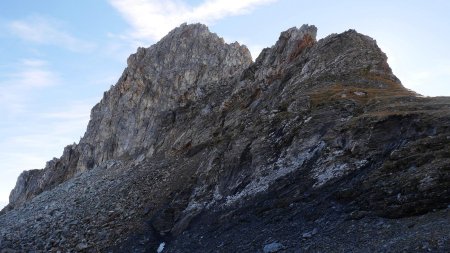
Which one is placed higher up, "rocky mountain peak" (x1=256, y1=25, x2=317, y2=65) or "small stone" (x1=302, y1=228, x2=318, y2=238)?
"rocky mountain peak" (x1=256, y1=25, x2=317, y2=65)

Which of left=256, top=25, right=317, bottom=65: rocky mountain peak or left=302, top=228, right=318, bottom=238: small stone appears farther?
left=256, top=25, right=317, bottom=65: rocky mountain peak

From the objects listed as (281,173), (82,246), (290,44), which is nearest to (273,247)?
(281,173)

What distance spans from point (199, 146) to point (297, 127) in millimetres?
15415

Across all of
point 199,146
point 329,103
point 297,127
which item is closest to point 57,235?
point 199,146

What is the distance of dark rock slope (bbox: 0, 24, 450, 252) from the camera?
65.1 ft

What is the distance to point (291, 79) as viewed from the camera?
4262 centimetres

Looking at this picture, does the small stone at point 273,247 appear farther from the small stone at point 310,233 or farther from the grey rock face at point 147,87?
the grey rock face at point 147,87

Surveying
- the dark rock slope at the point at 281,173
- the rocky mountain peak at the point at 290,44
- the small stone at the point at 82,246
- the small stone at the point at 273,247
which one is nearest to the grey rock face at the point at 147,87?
the dark rock slope at the point at 281,173

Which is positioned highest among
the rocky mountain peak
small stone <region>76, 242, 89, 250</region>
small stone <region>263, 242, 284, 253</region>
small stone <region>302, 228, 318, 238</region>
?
the rocky mountain peak

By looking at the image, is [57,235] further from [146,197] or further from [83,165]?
[83,165]

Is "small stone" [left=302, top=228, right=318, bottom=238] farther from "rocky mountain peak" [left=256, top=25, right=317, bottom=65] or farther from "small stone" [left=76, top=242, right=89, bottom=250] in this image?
"rocky mountain peak" [left=256, top=25, right=317, bottom=65]

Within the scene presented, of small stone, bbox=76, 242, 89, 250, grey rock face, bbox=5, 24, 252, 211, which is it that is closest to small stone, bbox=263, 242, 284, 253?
small stone, bbox=76, 242, 89, 250

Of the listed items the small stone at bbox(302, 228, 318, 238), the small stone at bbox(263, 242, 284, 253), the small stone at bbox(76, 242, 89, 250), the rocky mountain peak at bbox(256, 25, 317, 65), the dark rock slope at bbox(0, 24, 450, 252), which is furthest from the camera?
the rocky mountain peak at bbox(256, 25, 317, 65)

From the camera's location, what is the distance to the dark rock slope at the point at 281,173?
19844 mm
